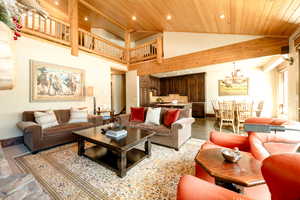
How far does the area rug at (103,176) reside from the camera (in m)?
1.43

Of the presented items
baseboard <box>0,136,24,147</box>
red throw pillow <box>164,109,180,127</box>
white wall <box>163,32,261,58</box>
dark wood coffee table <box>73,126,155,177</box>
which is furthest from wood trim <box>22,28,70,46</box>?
red throw pillow <box>164,109,180,127</box>

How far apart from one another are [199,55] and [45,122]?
15.9 ft

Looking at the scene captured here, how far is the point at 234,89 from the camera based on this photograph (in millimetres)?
6195

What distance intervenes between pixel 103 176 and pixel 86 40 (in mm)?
4827

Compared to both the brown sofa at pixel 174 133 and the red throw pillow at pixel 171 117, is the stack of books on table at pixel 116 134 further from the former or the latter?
the red throw pillow at pixel 171 117

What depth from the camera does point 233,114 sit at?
11.8 feet

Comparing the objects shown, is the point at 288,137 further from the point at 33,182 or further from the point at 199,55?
the point at 199,55


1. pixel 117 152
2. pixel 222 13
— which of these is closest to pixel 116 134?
pixel 117 152

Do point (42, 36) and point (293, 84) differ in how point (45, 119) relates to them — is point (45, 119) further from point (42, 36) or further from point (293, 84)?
point (293, 84)

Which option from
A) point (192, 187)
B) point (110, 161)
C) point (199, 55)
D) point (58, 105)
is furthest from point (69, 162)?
point (199, 55)

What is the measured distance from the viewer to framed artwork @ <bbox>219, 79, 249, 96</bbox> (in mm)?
5980

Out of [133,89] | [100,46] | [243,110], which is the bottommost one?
[243,110]

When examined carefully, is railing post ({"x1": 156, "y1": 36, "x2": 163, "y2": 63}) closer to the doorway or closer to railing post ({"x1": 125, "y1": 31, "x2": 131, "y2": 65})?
railing post ({"x1": 125, "y1": 31, "x2": 131, "y2": 65})

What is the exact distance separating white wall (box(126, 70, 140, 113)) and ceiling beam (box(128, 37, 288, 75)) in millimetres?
680
